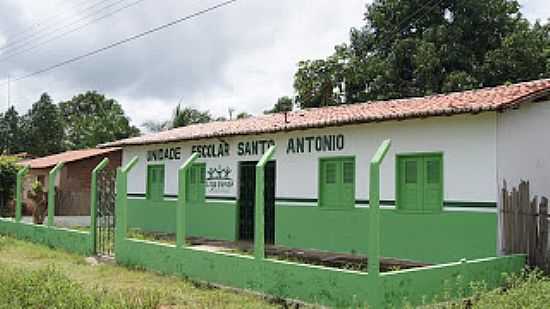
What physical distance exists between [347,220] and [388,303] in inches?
201

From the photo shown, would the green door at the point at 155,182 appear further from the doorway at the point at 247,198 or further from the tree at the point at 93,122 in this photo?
the tree at the point at 93,122

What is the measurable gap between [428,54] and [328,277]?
1756 cm

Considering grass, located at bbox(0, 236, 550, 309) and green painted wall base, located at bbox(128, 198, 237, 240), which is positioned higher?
green painted wall base, located at bbox(128, 198, 237, 240)

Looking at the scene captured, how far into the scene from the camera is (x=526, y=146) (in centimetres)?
1034

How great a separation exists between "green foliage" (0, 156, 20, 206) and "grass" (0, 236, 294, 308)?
45.6ft

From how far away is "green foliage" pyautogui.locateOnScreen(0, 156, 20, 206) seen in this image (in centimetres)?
2394

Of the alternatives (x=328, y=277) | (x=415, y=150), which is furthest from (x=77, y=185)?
(x=328, y=277)

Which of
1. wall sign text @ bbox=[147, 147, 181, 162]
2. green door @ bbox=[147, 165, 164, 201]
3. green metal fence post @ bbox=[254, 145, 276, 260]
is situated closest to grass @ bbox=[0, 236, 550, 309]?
green metal fence post @ bbox=[254, 145, 276, 260]

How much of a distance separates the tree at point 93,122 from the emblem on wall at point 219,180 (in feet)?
69.4

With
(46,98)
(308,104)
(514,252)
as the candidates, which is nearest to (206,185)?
(514,252)

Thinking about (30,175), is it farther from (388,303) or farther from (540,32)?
Result: (388,303)

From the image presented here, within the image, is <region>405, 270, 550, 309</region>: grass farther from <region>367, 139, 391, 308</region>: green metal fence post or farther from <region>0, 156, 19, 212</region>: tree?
<region>0, 156, 19, 212</region>: tree

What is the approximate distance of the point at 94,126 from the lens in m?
36.5

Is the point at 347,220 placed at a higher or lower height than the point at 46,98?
lower
